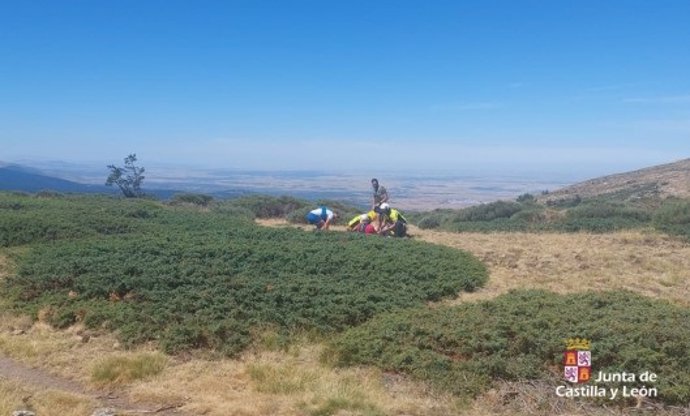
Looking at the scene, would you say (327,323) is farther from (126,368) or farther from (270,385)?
(126,368)

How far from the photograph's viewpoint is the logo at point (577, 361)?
637cm

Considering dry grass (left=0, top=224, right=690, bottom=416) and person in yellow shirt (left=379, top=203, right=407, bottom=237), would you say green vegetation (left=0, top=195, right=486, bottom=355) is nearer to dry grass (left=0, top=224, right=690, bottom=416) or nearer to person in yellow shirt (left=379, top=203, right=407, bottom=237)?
dry grass (left=0, top=224, right=690, bottom=416)

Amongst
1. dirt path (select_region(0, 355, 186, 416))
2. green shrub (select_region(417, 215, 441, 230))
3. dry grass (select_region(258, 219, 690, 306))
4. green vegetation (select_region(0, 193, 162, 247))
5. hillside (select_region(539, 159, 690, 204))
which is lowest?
green shrub (select_region(417, 215, 441, 230))

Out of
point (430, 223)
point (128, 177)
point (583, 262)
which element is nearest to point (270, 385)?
point (583, 262)

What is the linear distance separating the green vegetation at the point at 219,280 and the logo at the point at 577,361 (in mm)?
3522

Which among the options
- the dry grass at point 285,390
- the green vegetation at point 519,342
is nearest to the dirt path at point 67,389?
the dry grass at point 285,390

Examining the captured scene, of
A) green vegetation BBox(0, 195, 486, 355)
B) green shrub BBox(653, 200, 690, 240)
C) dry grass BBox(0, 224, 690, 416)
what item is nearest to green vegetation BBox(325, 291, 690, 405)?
dry grass BBox(0, 224, 690, 416)

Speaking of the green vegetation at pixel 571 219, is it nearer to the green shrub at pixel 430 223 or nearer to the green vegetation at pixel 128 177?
the green shrub at pixel 430 223

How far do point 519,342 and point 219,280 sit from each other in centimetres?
578

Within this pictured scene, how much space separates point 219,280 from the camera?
1070 cm

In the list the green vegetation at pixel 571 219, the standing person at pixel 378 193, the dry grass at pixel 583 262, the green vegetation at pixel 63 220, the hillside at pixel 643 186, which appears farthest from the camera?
the hillside at pixel 643 186

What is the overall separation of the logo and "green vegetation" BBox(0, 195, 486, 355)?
3522mm

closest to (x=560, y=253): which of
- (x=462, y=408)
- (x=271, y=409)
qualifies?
(x=462, y=408)

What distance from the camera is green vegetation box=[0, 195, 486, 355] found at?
28.8 feet
